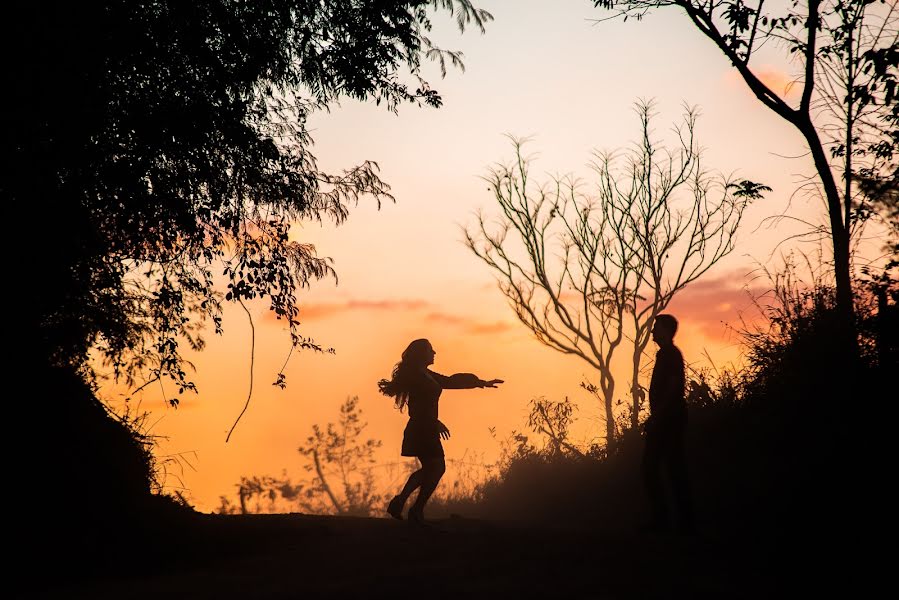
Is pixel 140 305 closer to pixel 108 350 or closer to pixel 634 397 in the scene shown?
pixel 108 350

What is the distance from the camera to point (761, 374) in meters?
12.9

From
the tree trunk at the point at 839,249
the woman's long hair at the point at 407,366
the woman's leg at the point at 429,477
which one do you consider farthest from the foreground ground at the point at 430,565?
the tree trunk at the point at 839,249

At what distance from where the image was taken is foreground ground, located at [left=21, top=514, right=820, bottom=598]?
5855 mm

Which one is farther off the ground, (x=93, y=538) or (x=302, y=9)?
(x=302, y=9)

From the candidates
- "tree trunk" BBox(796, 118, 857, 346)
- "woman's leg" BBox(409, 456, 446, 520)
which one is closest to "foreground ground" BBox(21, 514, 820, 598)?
"woman's leg" BBox(409, 456, 446, 520)

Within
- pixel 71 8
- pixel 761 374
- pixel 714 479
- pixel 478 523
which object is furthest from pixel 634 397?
pixel 71 8

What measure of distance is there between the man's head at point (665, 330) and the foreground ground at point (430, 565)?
2024 mm

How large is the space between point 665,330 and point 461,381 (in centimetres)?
264

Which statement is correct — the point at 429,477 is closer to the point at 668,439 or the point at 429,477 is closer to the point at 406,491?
the point at 406,491

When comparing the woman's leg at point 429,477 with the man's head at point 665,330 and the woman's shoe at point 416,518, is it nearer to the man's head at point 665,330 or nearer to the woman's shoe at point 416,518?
the woman's shoe at point 416,518

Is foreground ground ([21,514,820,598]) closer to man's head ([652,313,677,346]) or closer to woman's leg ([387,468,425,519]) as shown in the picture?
woman's leg ([387,468,425,519])

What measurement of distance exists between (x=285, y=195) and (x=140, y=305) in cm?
309

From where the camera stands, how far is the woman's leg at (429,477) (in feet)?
28.5

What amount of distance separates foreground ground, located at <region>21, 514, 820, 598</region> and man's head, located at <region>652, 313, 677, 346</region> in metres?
2.02
